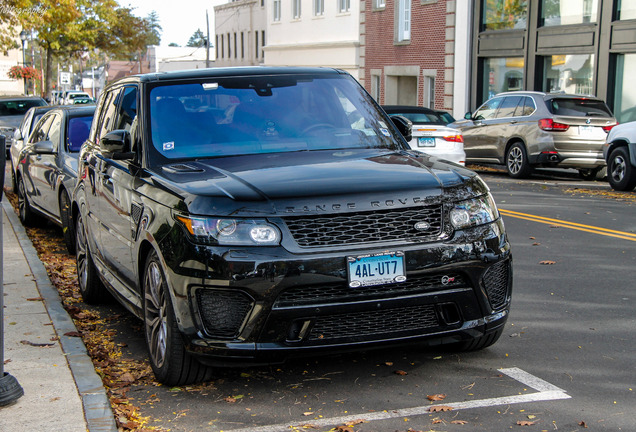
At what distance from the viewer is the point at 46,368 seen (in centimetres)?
551

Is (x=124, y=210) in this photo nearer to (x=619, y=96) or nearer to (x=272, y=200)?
(x=272, y=200)

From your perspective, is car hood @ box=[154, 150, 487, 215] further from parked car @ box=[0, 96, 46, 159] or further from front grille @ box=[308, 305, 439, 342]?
parked car @ box=[0, 96, 46, 159]

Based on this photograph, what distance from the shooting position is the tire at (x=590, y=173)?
19.7 meters

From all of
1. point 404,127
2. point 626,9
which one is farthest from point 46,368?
point 626,9

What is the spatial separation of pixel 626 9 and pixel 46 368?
833 inches

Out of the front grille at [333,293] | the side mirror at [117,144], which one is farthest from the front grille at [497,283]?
the side mirror at [117,144]

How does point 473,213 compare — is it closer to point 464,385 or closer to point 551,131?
point 464,385

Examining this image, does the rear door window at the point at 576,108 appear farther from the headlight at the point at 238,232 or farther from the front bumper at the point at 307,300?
the headlight at the point at 238,232

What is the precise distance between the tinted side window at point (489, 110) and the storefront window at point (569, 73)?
4.97 m

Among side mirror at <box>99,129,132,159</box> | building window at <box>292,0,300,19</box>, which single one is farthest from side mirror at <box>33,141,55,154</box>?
building window at <box>292,0,300,19</box>

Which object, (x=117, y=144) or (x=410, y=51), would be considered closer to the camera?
(x=117, y=144)

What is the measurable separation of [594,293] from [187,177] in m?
3.89

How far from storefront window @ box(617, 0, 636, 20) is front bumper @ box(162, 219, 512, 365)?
20.0 metres

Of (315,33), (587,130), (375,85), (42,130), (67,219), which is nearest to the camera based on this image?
(67,219)
